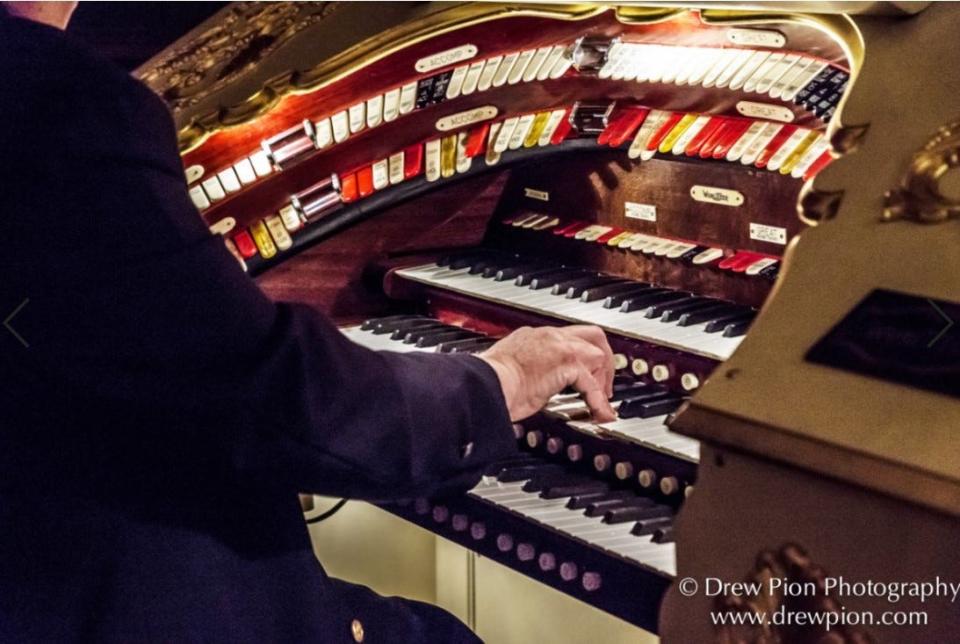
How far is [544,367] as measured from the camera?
1.20 m

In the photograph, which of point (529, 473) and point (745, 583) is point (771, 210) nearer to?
point (529, 473)

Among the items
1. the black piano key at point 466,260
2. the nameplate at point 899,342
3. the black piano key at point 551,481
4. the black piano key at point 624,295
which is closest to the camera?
the nameplate at point 899,342

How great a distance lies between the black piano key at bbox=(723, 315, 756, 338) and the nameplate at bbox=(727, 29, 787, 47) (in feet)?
1.41

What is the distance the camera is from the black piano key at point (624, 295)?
1845mm

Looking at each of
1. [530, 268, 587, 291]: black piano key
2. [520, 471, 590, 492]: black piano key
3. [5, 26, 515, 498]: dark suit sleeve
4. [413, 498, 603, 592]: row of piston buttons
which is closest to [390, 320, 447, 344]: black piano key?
[530, 268, 587, 291]: black piano key

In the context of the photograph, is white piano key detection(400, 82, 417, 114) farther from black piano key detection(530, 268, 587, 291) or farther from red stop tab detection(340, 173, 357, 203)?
black piano key detection(530, 268, 587, 291)

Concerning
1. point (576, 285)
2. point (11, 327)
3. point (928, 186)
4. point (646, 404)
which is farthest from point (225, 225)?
point (928, 186)

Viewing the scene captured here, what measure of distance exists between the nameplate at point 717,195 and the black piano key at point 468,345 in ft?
1.54

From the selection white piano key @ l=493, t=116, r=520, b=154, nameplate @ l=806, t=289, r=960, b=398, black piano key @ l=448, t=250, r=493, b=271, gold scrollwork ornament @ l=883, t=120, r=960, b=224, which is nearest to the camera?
nameplate @ l=806, t=289, r=960, b=398

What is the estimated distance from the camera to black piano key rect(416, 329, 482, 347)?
2.05 meters

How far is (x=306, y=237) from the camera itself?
211 cm

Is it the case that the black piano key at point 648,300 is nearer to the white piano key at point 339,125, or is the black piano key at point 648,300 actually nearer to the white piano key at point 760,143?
the white piano key at point 760,143

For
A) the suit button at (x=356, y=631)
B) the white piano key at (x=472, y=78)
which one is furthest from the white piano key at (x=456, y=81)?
the suit button at (x=356, y=631)

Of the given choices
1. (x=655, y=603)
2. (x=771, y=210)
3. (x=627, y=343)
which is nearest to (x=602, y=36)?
(x=771, y=210)
